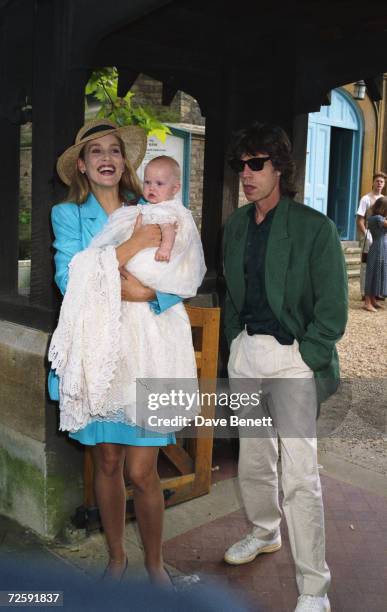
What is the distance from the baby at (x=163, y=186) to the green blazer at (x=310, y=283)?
47cm

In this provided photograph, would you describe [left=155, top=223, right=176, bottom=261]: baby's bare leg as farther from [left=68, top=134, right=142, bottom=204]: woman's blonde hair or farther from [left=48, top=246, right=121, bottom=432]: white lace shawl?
[left=68, top=134, right=142, bottom=204]: woman's blonde hair

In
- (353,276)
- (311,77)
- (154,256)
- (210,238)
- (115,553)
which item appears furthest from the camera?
(353,276)

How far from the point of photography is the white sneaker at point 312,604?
287 centimetres

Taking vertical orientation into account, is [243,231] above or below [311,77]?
below

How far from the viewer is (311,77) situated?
14.7 ft

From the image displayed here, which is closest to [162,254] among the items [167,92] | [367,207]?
Answer: [167,92]

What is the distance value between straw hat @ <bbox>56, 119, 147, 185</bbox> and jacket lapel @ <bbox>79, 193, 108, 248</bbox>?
0.80ft

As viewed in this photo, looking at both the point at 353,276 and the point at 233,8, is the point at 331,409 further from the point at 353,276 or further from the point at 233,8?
the point at 353,276

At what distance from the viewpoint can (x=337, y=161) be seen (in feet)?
51.9

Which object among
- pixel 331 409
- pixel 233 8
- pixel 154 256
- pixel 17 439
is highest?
pixel 233 8

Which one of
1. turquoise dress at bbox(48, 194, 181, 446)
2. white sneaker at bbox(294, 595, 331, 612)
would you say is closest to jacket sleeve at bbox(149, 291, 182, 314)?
turquoise dress at bbox(48, 194, 181, 446)

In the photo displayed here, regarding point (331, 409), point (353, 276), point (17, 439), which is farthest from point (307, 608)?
point (353, 276)

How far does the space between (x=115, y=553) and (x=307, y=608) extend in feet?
2.86

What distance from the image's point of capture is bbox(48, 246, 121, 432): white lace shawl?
107 inches
